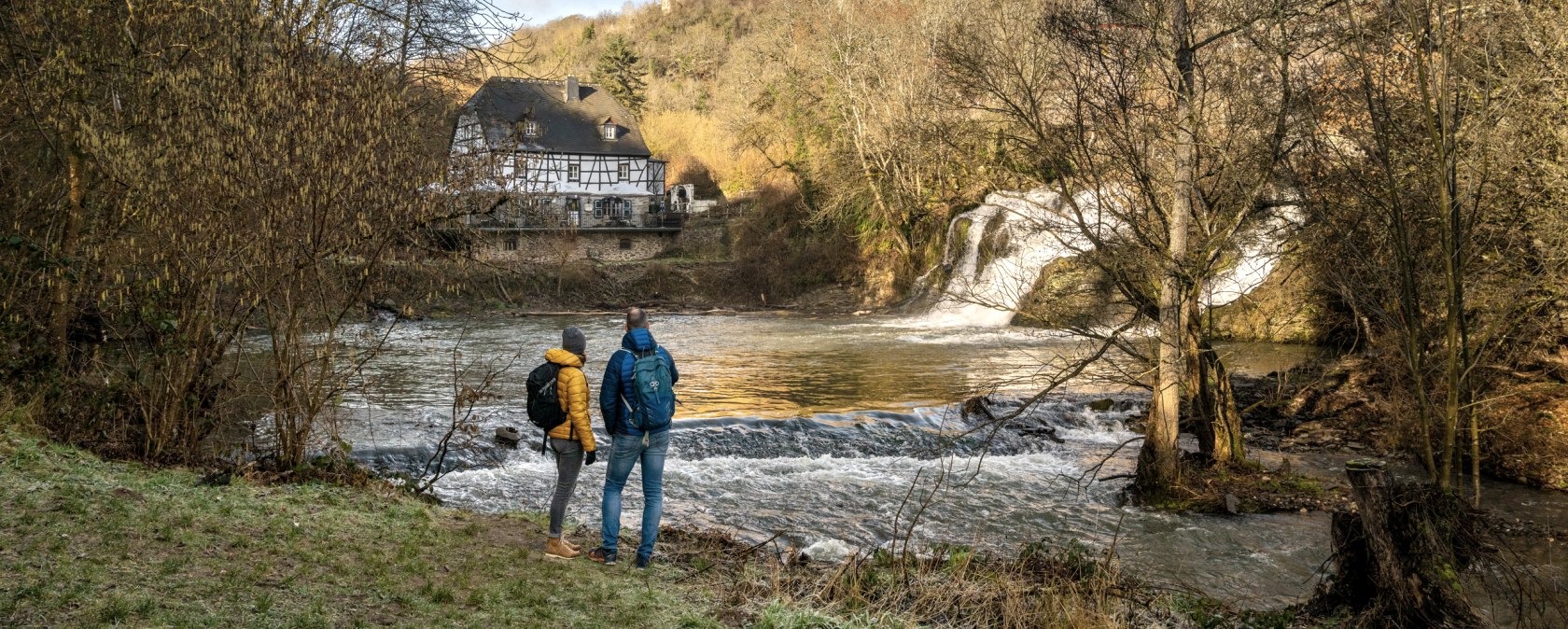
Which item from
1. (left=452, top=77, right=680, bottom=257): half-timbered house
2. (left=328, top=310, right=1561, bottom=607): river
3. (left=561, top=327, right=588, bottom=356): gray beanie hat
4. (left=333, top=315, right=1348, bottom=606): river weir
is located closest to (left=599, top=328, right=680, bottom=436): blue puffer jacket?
(left=561, top=327, right=588, bottom=356): gray beanie hat

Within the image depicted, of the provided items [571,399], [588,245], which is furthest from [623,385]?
[588,245]

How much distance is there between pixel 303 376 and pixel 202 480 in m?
1.06

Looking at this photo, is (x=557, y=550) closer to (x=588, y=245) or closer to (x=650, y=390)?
(x=650, y=390)

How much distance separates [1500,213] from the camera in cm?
947

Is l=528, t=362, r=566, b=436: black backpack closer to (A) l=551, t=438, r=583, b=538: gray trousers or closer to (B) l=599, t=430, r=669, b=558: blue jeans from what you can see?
(A) l=551, t=438, r=583, b=538: gray trousers

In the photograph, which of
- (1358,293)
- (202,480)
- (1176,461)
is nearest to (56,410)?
(202,480)

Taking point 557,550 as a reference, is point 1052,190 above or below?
above

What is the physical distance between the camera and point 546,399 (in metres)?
6.69

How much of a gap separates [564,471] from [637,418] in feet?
2.45

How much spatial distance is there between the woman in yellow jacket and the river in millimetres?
2296

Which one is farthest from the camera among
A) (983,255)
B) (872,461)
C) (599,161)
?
(599,161)

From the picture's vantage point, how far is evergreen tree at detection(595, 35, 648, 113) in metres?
66.1

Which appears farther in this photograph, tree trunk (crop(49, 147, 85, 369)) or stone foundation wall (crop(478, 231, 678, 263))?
stone foundation wall (crop(478, 231, 678, 263))

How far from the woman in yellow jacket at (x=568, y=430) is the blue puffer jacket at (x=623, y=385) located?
0.65ft
